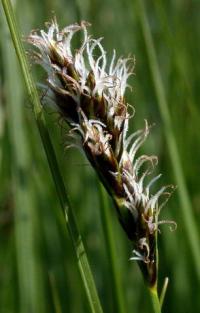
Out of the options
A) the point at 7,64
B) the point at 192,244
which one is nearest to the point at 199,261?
the point at 192,244

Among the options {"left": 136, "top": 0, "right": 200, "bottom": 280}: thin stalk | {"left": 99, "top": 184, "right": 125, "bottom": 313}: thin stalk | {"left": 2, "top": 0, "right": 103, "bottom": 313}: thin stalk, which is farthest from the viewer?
{"left": 136, "top": 0, "right": 200, "bottom": 280}: thin stalk

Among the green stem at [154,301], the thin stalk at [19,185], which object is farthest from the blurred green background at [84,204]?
the green stem at [154,301]

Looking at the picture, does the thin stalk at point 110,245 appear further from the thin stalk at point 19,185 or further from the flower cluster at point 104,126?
the thin stalk at point 19,185

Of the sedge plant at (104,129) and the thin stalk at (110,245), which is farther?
the thin stalk at (110,245)

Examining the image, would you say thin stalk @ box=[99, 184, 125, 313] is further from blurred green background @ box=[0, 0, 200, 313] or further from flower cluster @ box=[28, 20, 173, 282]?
blurred green background @ box=[0, 0, 200, 313]

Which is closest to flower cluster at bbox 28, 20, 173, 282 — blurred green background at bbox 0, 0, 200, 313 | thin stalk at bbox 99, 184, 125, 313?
thin stalk at bbox 99, 184, 125, 313

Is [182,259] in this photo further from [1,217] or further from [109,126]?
[109,126]
